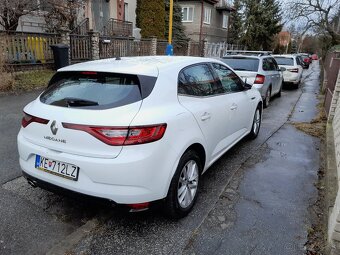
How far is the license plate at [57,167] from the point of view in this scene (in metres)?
2.65

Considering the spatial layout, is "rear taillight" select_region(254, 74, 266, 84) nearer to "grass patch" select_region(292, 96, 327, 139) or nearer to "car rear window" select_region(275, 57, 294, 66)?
"grass patch" select_region(292, 96, 327, 139)

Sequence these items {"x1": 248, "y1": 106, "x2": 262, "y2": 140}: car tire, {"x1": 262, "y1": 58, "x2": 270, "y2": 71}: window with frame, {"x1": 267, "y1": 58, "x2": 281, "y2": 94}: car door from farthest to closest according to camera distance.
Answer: {"x1": 267, "y1": 58, "x2": 281, "y2": 94}: car door < {"x1": 262, "y1": 58, "x2": 270, "y2": 71}: window with frame < {"x1": 248, "y1": 106, "x2": 262, "y2": 140}: car tire

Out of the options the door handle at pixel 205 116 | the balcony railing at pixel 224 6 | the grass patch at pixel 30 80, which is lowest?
the grass patch at pixel 30 80

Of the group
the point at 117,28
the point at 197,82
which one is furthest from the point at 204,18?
the point at 197,82

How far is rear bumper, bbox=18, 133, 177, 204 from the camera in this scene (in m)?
2.51

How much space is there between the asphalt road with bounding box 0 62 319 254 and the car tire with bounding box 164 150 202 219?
129 mm

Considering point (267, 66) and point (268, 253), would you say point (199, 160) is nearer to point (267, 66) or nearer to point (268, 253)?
point (268, 253)

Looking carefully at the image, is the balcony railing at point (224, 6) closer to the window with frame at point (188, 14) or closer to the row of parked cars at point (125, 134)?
the window with frame at point (188, 14)

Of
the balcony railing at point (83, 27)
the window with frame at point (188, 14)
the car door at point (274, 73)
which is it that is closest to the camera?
the car door at point (274, 73)

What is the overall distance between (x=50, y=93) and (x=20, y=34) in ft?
31.4

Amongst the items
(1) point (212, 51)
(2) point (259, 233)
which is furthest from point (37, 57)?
(1) point (212, 51)

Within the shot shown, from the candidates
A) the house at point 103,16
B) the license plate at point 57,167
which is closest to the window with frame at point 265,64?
the license plate at point 57,167

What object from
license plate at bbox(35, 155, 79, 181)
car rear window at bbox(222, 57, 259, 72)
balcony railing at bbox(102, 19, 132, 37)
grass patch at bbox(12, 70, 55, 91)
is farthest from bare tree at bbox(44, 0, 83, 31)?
license plate at bbox(35, 155, 79, 181)

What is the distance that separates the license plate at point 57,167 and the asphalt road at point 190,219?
285mm
